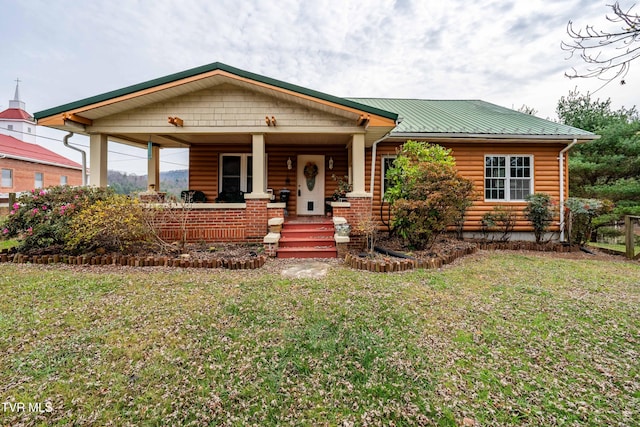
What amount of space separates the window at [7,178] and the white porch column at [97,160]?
1774 cm

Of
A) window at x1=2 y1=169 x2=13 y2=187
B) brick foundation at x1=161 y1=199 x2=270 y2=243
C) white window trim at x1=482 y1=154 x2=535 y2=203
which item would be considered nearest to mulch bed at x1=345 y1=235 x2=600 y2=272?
white window trim at x1=482 y1=154 x2=535 y2=203

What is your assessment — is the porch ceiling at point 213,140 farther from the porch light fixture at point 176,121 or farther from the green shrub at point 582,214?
the green shrub at point 582,214

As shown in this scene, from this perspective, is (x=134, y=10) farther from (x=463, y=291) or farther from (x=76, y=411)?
(x=463, y=291)

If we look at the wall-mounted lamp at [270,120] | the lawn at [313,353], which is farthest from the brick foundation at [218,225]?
the lawn at [313,353]

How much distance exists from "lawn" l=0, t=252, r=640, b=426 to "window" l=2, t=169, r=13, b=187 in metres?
20.4

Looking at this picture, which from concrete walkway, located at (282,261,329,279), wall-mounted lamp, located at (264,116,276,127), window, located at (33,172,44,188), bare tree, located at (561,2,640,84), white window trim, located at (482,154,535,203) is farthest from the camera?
window, located at (33,172,44,188)

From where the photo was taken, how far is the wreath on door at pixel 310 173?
1060 cm

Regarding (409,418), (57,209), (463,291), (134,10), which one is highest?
(134,10)

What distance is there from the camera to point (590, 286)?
16.6ft

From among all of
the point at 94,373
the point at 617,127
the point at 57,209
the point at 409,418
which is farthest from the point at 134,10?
the point at 617,127

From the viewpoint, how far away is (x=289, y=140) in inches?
372

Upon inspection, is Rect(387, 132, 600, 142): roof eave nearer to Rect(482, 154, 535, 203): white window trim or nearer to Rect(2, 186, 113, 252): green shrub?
Rect(482, 154, 535, 203): white window trim

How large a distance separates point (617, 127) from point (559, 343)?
1402cm

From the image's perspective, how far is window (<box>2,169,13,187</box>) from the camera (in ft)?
60.6
